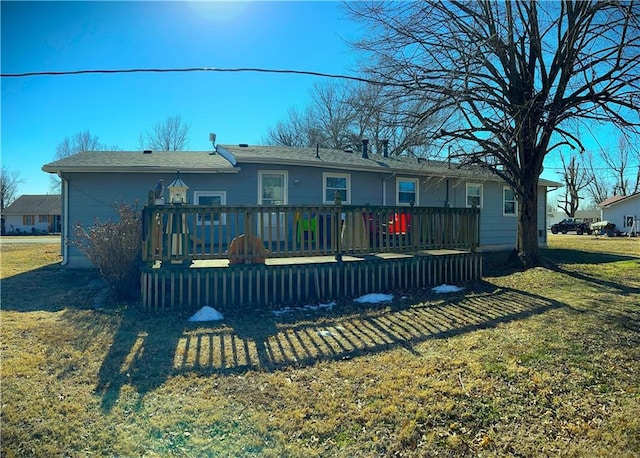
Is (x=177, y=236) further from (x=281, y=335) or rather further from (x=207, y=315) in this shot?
(x=281, y=335)

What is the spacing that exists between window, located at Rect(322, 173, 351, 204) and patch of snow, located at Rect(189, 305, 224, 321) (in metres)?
6.28

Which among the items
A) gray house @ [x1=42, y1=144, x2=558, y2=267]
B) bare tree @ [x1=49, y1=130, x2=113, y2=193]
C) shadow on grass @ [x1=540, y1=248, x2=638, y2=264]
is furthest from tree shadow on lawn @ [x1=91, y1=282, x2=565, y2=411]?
bare tree @ [x1=49, y1=130, x2=113, y2=193]

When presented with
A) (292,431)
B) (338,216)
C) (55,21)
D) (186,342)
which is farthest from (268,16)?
(292,431)

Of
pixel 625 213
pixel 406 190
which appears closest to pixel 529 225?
pixel 406 190

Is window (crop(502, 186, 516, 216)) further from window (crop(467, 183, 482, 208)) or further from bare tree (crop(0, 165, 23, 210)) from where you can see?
bare tree (crop(0, 165, 23, 210))

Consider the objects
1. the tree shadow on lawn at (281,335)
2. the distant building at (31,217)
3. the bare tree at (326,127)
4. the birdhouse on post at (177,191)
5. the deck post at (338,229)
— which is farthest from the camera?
the distant building at (31,217)

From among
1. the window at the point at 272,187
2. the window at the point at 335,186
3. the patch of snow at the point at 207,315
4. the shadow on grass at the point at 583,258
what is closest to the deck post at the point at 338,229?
the patch of snow at the point at 207,315

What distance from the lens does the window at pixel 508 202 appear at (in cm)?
1451

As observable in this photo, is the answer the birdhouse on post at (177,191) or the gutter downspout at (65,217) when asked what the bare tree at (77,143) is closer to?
the gutter downspout at (65,217)

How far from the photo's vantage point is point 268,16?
7723 mm

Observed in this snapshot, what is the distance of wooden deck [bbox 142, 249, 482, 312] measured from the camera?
5.95m

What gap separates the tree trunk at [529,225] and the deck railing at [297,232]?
1.87 metres

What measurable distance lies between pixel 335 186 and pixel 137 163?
17.9 ft

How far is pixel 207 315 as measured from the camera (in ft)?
18.2
